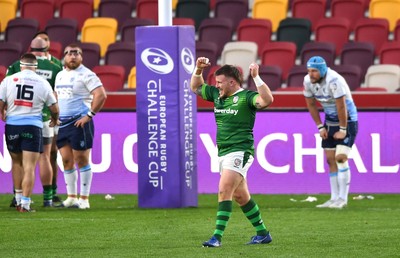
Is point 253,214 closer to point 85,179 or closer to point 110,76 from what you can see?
point 85,179

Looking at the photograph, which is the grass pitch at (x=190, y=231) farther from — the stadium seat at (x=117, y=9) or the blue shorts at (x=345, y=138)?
the stadium seat at (x=117, y=9)

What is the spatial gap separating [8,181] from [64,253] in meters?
8.37

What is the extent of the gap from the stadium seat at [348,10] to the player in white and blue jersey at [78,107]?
8567mm

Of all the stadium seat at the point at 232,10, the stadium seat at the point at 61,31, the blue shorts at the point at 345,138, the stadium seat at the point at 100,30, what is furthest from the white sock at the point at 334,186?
the stadium seat at the point at 61,31

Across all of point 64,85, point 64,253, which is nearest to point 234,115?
point 64,253

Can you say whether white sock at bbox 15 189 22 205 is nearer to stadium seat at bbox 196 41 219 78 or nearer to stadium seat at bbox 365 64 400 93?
stadium seat at bbox 196 41 219 78

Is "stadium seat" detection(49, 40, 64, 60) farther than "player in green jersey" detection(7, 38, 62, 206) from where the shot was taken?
Yes

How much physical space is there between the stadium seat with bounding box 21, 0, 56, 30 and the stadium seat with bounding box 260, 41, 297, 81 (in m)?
4.87

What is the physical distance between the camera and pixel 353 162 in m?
19.1

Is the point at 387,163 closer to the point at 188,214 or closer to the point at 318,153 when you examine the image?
the point at 318,153

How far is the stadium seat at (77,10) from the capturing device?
82.9 ft

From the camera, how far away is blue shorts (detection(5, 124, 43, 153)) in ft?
51.8

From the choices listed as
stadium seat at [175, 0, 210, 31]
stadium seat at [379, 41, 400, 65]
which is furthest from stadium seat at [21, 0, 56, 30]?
stadium seat at [379, 41, 400, 65]

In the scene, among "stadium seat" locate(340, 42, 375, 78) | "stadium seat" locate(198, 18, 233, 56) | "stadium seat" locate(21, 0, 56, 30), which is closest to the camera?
"stadium seat" locate(340, 42, 375, 78)
